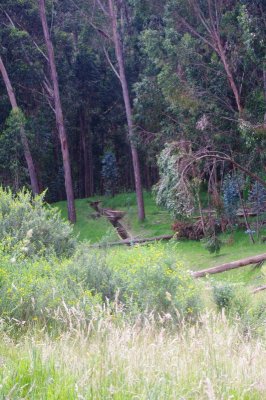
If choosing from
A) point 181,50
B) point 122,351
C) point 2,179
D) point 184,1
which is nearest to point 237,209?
point 181,50

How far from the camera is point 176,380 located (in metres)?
4.50

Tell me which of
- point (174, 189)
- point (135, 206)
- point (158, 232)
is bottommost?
point (158, 232)

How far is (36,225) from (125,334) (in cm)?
964

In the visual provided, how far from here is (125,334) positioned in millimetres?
5371

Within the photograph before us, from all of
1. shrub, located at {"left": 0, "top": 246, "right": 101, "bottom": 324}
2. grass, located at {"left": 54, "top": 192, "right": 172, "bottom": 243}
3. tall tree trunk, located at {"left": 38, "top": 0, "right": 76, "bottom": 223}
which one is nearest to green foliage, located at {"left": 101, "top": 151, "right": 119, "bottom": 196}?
grass, located at {"left": 54, "top": 192, "right": 172, "bottom": 243}

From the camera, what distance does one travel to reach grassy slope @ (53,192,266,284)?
25.4 m

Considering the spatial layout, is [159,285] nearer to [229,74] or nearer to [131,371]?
[131,371]

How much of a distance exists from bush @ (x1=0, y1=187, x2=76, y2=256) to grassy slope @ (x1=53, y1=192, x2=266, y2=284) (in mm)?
3528

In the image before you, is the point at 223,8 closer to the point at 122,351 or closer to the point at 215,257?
the point at 215,257

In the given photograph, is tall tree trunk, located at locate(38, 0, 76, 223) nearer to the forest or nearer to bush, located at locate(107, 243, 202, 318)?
the forest

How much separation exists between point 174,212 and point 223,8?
36.7 feet

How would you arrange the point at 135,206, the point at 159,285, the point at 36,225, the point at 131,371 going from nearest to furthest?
the point at 131,371 < the point at 159,285 < the point at 36,225 < the point at 135,206

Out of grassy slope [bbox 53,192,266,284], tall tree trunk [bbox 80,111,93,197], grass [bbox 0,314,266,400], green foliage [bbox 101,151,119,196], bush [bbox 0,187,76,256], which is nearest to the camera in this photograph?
grass [bbox 0,314,266,400]

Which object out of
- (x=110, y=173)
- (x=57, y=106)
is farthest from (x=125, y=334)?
(x=110, y=173)
